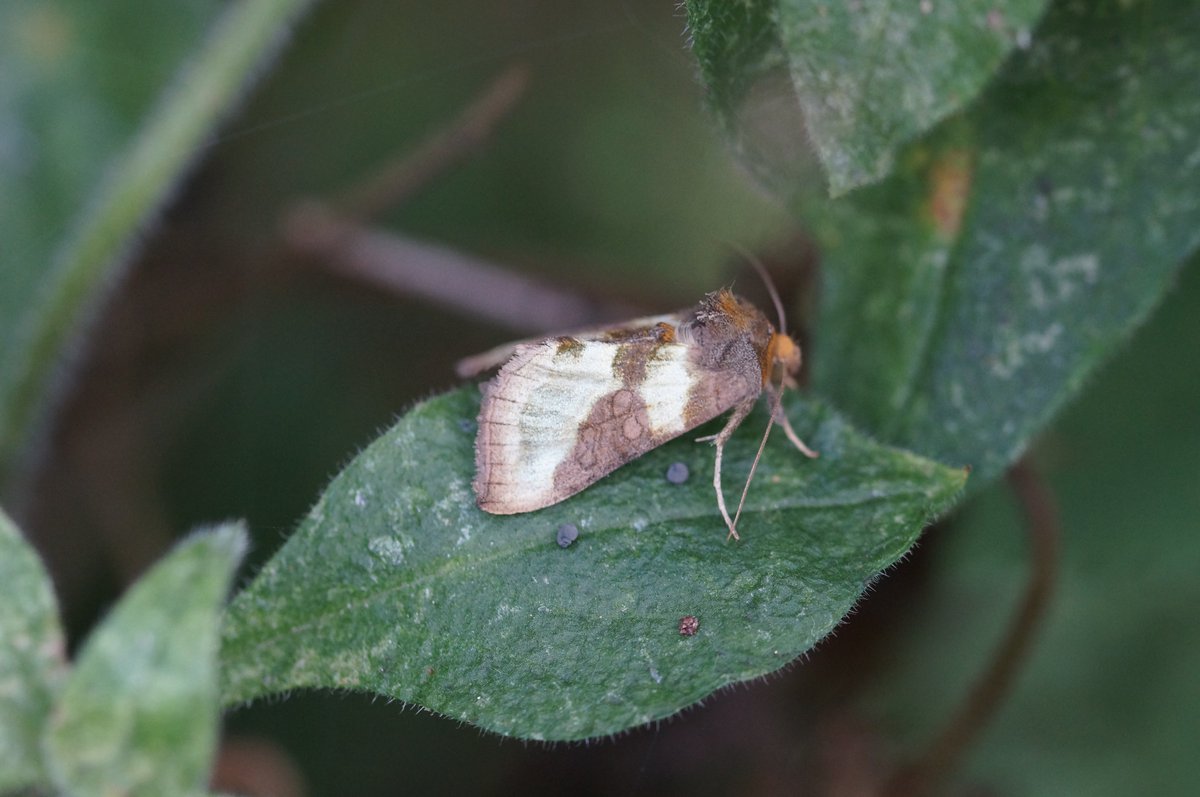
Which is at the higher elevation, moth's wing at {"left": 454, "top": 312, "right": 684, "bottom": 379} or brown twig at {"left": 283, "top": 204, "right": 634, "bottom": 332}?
moth's wing at {"left": 454, "top": 312, "right": 684, "bottom": 379}

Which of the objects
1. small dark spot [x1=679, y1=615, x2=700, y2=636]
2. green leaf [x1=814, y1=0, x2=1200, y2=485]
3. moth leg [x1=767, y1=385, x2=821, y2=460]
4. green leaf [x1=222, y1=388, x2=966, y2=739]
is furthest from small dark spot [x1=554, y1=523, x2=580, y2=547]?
green leaf [x1=814, y1=0, x2=1200, y2=485]

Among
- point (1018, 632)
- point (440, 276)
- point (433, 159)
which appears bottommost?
point (1018, 632)

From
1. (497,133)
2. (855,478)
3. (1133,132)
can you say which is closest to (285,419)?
(497,133)

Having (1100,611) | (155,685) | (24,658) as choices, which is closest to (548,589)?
(155,685)

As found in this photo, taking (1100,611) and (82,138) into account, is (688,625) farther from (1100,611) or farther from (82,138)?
(82,138)

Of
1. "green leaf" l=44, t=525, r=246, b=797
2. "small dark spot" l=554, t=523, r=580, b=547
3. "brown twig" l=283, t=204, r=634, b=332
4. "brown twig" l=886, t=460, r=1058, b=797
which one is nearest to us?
"green leaf" l=44, t=525, r=246, b=797

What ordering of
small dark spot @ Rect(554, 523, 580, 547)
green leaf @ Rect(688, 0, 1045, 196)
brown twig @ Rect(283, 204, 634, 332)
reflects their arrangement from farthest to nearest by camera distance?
brown twig @ Rect(283, 204, 634, 332)
small dark spot @ Rect(554, 523, 580, 547)
green leaf @ Rect(688, 0, 1045, 196)

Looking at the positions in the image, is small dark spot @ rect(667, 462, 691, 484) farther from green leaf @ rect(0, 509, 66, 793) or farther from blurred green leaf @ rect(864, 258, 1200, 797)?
blurred green leaf @ rect(864, 258, 1200, 797)
